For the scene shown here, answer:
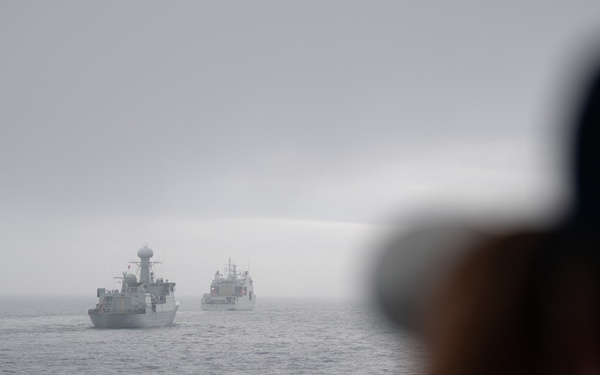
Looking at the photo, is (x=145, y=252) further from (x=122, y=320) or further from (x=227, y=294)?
(x=227, y=294)

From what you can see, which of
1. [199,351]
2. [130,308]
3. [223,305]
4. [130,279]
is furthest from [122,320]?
Answer: [223,305]

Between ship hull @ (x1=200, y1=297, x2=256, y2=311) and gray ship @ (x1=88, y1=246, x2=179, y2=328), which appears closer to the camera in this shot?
gray ship @ (x1=88, y1=246, x2=179, y2=328)

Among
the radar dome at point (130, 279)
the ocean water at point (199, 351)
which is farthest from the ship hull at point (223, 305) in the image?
the radar dome at point (130, 279)

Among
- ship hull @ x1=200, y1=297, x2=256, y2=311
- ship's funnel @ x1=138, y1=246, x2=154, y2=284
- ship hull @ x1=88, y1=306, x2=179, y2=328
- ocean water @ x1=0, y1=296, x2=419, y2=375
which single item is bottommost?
ocean water @ x1=0, y1=296, x2=419, y2=375

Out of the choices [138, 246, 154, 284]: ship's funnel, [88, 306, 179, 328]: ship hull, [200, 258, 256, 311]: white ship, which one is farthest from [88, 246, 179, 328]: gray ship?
[200, 258, 256, 311]: white ship

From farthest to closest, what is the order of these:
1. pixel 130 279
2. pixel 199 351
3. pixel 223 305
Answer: pixel 223 305
pixel 130 279
pixel 199 351

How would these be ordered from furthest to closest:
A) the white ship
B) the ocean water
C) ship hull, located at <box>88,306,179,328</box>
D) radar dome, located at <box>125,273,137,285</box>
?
the white ship → radar dome, located at <box>125,273,137,285</box> → ship hull, located at <box>88,306,179,328</box> → the ocean water

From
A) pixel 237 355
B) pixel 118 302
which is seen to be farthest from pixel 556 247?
pixel 118 302

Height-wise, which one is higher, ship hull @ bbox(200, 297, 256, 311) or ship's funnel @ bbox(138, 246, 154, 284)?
ship's funnel @ bbox(138, 246, 154, 284)

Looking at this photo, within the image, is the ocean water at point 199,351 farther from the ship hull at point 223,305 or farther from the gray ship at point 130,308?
the ship hull at point 223,305

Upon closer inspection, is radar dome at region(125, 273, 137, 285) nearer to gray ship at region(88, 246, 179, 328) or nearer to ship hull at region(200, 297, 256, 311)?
gray ship at region(88, 246, 179, 328)

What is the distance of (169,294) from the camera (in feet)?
372

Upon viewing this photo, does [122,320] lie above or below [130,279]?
below

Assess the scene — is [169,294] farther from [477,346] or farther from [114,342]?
[477,346]
